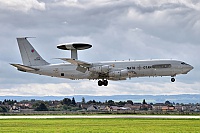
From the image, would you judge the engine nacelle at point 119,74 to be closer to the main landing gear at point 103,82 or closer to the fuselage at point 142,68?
the fuselage at point 142,68

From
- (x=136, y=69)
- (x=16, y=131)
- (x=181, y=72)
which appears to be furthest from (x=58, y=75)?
(x=16, y=131)

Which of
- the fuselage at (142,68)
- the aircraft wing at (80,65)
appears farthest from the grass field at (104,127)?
the aircraft wing at (80,65)

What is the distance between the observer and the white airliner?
295ft

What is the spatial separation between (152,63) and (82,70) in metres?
13.8

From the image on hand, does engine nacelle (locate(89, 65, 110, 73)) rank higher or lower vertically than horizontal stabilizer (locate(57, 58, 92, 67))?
lower

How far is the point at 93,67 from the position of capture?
95562mm

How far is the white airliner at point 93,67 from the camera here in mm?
90000

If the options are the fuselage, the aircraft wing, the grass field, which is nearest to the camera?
Answer: the grass field

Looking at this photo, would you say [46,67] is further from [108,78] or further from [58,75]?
[108,78]

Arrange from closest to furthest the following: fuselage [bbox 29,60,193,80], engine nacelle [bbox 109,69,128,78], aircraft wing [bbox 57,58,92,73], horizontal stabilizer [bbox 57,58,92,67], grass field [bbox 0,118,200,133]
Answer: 1. grass field [bbox 0,118,200,133]
2. fuselage [bbox 29,60,193,80]
3. engine nacelle [bbox 109,69,128,78]
4. horizontal stabilizer [bbox 57,58,92,67]
5. aircraft wing [bbox 57,58,92,73]

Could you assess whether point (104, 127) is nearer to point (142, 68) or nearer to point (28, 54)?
point (142, 68)

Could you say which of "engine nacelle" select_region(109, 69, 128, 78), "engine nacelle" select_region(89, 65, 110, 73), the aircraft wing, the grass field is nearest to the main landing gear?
"engine nacelle" select_region(109, 69, 128, 78)

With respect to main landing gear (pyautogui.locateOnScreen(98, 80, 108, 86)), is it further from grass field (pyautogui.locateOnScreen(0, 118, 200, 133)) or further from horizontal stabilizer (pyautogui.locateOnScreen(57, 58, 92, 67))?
grass field (pyautogui.locateOnScreen(0, 118, 200, 133))

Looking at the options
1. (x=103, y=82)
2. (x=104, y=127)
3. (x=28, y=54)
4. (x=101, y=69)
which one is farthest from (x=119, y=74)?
(x=104, y=127)
